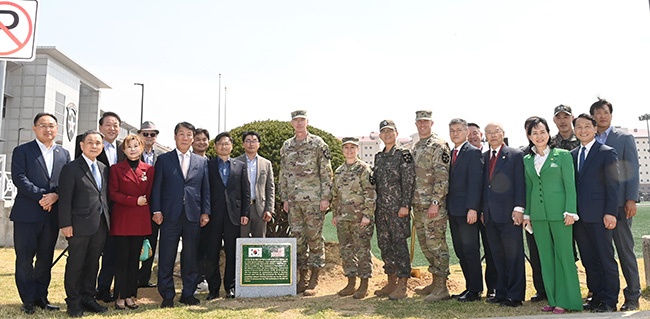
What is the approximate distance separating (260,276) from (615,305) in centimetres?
402

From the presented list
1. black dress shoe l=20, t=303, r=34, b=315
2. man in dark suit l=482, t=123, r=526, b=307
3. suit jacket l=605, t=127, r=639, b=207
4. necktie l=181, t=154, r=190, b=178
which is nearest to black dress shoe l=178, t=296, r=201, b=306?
necktie l=181, t=154, r=190, b=178

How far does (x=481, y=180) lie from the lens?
218 inches

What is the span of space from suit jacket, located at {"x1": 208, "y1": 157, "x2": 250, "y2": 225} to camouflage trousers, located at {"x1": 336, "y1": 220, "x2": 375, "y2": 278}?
51.3 inches

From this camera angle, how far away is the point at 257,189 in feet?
20.8

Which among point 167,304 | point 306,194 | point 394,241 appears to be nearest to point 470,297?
point 394,241

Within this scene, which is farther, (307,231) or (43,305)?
(307,231)

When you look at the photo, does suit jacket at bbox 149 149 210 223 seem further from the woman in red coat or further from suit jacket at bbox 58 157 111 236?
suit jacket at bbox 58 157 111 236

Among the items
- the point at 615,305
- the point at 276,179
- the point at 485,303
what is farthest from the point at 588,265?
the point at 276,179

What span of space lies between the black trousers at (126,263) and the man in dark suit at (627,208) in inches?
211

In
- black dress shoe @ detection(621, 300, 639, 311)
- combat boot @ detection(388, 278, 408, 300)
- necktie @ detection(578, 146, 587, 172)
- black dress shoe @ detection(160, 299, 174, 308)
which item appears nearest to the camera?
black dress shoe @ detection(621, 300, 639, 311)

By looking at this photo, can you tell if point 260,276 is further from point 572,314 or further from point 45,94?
point 45,94

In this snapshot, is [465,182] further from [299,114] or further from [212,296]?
[212,296]

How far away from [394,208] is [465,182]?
0.94 m

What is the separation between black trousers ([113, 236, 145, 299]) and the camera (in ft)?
17.1
